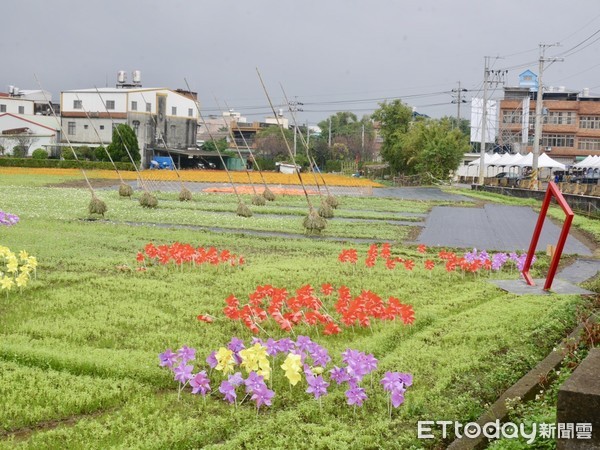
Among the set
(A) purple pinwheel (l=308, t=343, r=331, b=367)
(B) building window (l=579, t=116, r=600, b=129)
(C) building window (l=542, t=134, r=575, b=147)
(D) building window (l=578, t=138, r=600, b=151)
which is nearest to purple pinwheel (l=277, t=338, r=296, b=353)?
(A) purple pinwheel (l=308, t=343, r=331, b=367)

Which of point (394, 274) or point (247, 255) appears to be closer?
point (394, 274)

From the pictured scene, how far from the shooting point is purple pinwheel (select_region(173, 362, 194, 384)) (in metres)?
6.06

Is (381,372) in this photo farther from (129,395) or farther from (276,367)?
(129,395)

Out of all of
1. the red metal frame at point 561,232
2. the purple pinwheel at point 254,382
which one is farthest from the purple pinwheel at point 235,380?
the red metal frame at point 561,232

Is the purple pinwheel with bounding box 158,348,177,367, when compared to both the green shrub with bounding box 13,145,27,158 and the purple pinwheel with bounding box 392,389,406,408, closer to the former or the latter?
the purple pinwheel with bounding box 392,389,406,408

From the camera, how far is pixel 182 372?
608cm

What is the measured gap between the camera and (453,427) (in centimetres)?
543

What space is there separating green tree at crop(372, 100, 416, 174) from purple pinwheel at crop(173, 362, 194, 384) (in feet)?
176

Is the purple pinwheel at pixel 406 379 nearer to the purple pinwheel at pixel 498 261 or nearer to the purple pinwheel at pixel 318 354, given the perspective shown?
the purple pinwheel at pixel 318 354

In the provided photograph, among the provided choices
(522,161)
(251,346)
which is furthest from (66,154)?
(251,346)

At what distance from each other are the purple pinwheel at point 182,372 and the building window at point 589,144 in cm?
7202

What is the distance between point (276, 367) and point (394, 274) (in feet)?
20.0

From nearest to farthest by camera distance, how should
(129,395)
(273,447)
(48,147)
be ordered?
(273,447), (129,395), (48,147)

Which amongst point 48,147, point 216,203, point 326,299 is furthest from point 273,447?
point 48,147
